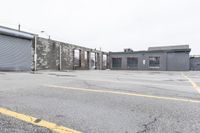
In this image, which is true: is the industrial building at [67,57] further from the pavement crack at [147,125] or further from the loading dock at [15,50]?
the pavement crack at [147,125]

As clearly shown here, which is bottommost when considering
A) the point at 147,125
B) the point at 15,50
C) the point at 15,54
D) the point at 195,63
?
the point at 147,125

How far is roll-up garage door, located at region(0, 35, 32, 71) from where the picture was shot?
1969 cm

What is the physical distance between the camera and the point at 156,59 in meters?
41.5

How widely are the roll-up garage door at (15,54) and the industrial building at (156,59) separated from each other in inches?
973

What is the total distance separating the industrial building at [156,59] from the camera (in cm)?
3997

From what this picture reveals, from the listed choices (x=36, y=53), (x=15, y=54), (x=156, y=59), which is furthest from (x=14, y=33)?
(x=156, y=59)

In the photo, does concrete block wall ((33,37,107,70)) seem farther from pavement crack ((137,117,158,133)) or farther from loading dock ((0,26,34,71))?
pavement crack ((137,117,158,133))

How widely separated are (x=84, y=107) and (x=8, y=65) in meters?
17.7

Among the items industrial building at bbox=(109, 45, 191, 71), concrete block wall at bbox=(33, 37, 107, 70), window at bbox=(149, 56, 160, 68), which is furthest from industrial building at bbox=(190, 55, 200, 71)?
concrete block wall at bbox=(33, 37, 107, 70)

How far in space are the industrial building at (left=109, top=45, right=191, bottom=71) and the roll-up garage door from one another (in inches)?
973

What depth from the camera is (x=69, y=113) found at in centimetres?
389

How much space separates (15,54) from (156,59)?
92.4 ft

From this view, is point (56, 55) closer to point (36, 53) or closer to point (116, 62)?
point (36, 53)

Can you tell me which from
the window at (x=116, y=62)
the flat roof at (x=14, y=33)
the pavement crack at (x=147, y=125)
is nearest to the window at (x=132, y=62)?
the window at (x=116, y=62)
